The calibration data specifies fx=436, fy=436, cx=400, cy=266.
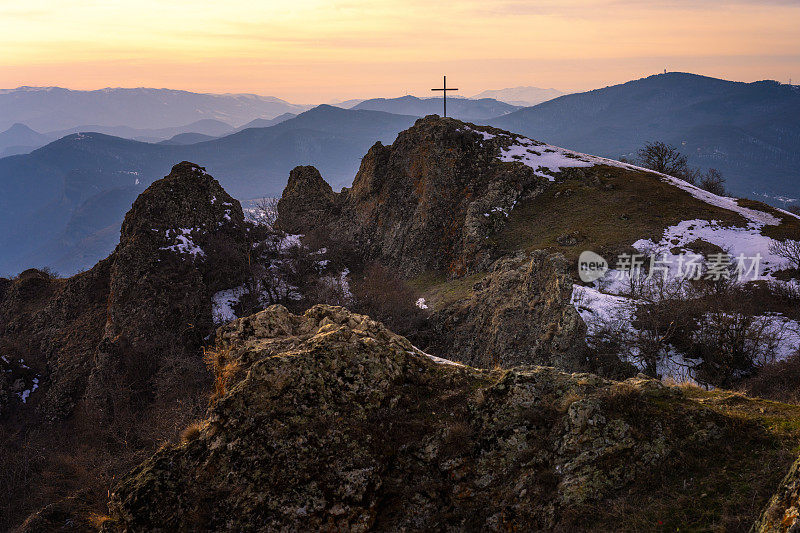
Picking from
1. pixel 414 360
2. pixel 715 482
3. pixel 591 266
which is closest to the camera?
pixel 715 482

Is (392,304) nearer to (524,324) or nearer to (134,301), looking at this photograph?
(524,324)

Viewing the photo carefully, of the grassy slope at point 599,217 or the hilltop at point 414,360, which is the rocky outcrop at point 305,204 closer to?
the hilltop at point 414,360

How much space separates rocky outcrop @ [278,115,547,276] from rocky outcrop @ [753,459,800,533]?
3214cm

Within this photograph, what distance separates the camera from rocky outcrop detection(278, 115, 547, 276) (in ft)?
137

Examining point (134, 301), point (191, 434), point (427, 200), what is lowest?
point (134, 301)

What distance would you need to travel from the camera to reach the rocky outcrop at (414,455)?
24.7 feet

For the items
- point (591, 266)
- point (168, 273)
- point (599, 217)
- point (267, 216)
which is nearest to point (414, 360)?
point (591, 266)

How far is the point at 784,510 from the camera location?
17.9ft

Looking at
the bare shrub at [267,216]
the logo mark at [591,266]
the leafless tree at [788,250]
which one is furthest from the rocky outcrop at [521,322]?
the bare shrub at [267,216]

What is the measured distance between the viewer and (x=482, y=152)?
152ft

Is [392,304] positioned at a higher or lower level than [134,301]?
lower

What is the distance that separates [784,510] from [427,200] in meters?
41.4

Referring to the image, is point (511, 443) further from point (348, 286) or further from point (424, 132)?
point (424, 132)

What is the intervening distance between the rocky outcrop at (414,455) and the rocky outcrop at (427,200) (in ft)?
97.2
